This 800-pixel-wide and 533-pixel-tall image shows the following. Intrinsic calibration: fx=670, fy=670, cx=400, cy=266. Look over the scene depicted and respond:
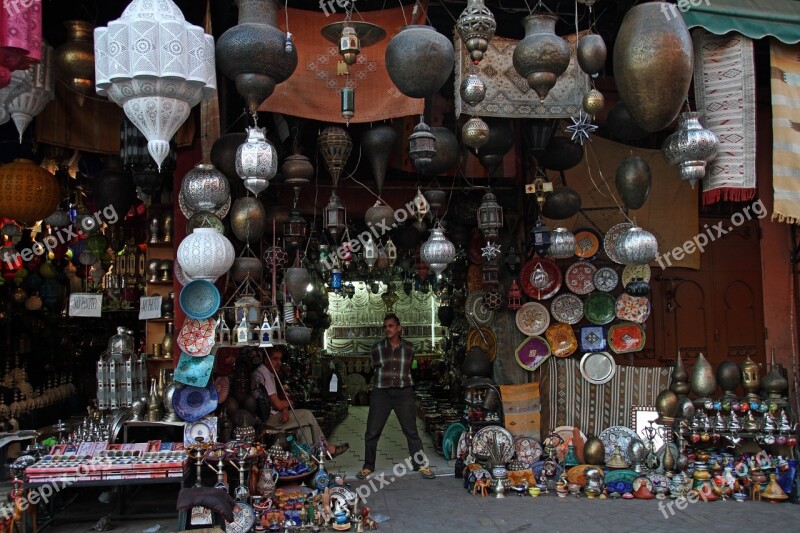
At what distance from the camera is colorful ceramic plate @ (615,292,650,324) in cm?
621

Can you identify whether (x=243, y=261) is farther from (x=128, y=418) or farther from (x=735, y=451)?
(x=735, y=451)

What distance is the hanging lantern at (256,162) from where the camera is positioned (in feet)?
13.4

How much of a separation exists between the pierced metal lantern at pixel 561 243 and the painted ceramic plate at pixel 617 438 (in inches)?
61.9

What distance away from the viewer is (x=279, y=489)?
4.88m

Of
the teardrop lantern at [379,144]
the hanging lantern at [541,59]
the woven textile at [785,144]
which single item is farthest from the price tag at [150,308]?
the woven textile at [785,144]

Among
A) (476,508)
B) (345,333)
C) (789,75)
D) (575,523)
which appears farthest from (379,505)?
(345,333)

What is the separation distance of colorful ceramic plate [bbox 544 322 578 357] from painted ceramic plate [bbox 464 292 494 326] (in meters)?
0.66

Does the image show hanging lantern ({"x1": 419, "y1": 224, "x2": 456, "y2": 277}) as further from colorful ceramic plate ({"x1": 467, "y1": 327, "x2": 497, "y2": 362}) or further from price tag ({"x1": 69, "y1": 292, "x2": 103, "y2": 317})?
price tag ({"x1": 69, "y1": 292, "x2": 103, "y2": 317})

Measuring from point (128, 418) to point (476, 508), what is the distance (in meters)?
2.67

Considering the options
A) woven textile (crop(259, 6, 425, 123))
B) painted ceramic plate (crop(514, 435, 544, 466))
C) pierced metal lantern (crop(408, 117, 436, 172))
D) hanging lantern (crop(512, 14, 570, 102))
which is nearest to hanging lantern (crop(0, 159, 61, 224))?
woven textile (crop(259, 6, 425, 123))

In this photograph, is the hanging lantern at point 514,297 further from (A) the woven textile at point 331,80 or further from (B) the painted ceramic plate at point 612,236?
(A) the woven textile at point 331,80

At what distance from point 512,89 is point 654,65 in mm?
1177

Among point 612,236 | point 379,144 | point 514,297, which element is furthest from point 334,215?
point 612,236

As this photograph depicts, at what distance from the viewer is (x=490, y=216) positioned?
5633 millimetres
